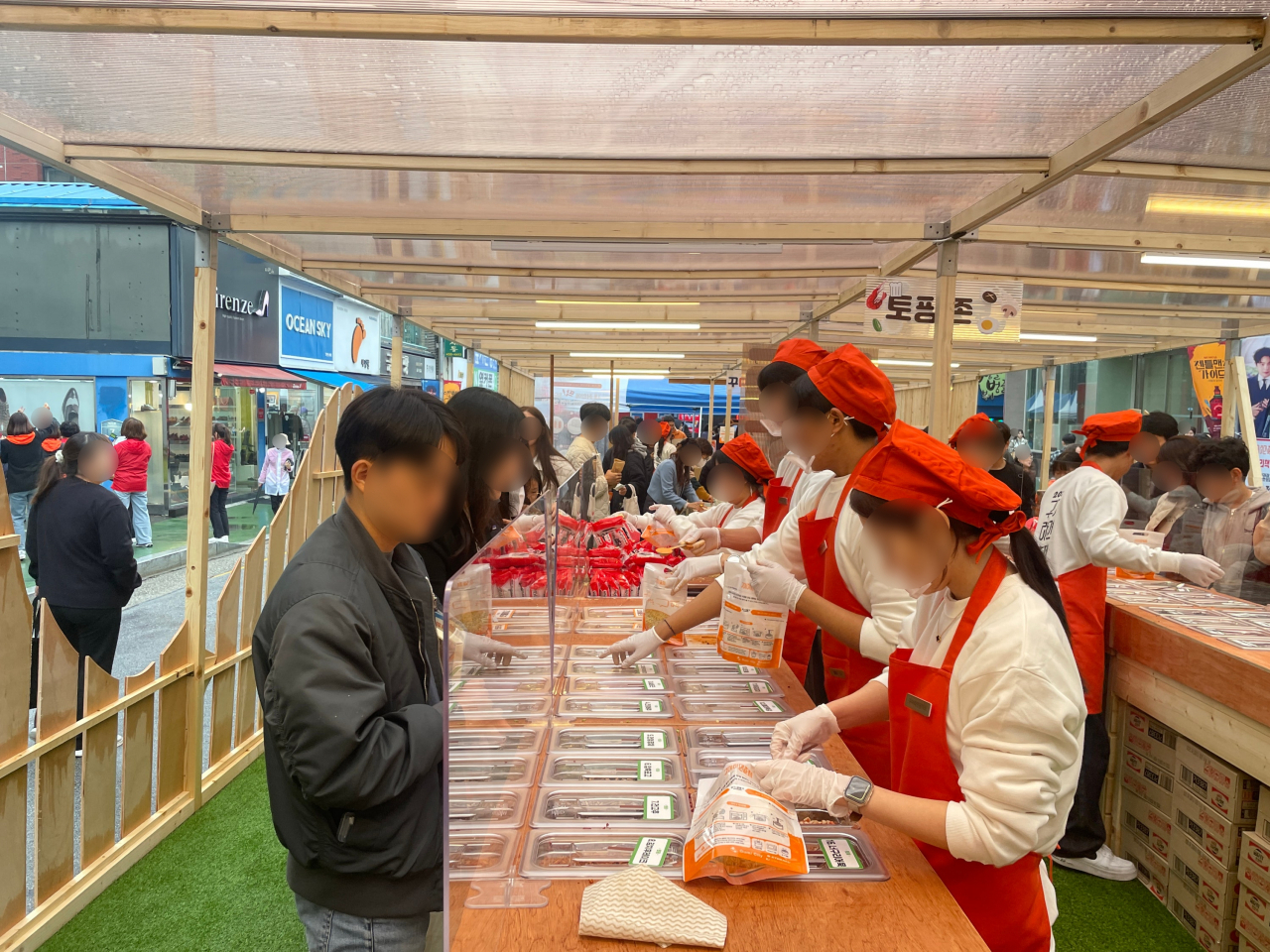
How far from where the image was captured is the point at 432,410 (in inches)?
67.8

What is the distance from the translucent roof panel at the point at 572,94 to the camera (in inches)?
96.8

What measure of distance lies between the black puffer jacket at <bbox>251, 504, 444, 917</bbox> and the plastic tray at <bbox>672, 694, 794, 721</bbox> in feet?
3.30

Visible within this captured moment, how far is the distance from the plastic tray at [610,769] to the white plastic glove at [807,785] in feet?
1.08

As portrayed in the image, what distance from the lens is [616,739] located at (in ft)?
7.50

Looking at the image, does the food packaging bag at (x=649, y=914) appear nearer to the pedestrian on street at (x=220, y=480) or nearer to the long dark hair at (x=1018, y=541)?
the long dark hair at (x=1018, y=541)

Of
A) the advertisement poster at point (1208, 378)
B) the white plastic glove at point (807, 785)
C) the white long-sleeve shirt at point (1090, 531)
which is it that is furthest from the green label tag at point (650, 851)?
the advertisement poster at point (1208, 378)

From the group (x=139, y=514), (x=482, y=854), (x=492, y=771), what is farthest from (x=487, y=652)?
(x=139, y=514)

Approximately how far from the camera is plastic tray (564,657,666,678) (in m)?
2.87

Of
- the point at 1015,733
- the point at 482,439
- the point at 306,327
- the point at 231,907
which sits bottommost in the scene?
the point at 231,907

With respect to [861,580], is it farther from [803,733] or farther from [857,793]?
[857,793]

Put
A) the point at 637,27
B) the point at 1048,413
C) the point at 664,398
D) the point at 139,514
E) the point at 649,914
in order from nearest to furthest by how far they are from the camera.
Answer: the point at 649,914
the point at 637,27
the point at 139,514
the point at 1048,413
the point at 664,398

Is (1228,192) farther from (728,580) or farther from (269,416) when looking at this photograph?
(269,416)

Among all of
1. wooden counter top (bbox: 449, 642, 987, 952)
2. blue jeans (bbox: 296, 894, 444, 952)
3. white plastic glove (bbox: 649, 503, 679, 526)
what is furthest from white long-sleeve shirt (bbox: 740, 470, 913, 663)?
white plastic glove (bbox: 649, 503, 679, 526)

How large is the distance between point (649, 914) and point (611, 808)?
47 centimetres
